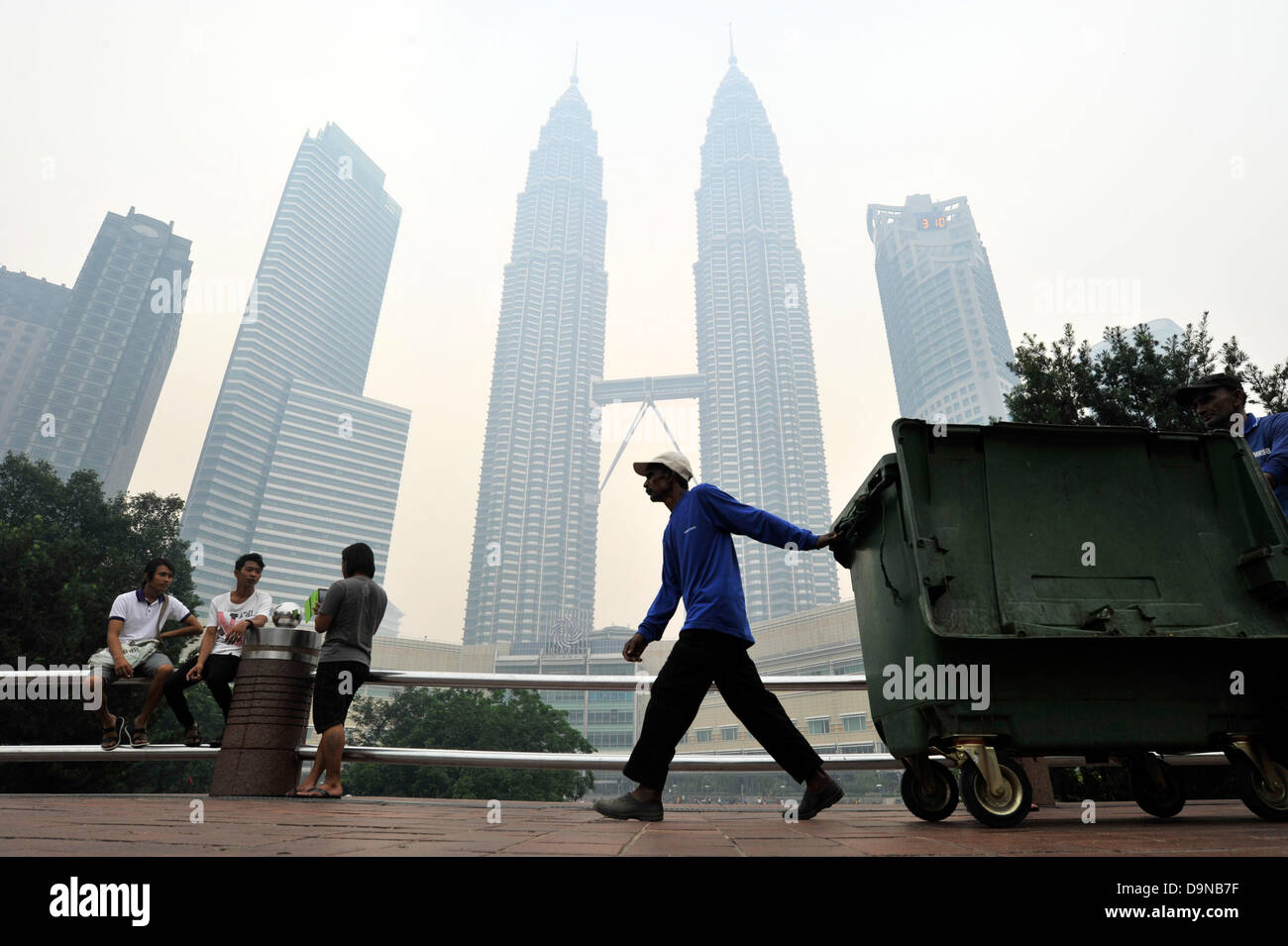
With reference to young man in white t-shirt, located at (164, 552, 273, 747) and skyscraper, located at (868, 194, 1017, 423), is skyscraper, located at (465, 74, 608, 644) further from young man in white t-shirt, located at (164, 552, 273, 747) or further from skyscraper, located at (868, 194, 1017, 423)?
young man in white t-shirt, located at (164, 552, 273, 747)

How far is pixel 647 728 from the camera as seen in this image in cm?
334

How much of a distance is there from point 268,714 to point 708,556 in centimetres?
308

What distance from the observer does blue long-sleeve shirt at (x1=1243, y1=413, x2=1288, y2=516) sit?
3.72 meters

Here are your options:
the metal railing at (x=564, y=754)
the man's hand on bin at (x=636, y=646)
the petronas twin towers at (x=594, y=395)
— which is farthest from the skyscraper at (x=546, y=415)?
the man's hand on bin at (x=636, y=646)

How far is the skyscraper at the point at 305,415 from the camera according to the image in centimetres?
12394

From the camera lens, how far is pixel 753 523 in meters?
3.51

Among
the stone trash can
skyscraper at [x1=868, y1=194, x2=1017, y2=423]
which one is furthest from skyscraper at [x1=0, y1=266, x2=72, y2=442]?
the stone trash can

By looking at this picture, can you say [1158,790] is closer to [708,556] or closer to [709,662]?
[709,662]

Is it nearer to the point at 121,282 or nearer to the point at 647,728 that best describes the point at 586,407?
the point at 121,282

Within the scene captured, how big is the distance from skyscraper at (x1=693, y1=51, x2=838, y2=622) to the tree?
4370 inches

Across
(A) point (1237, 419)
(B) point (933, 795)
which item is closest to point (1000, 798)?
(B) point (933, 795)

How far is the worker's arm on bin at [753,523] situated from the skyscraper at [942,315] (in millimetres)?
95695
